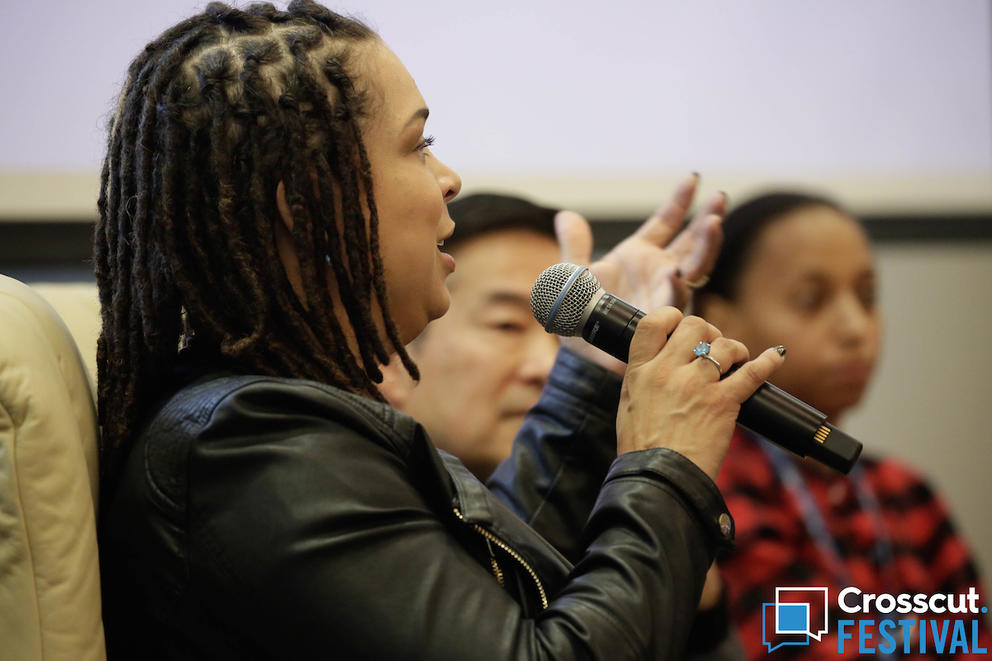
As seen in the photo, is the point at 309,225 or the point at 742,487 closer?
the point at 309,225

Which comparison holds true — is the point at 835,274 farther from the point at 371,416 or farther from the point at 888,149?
the point at 371,416

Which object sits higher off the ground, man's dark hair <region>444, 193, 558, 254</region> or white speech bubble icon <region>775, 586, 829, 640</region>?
man's dark hair <region>444, 193, 558, 254</region>

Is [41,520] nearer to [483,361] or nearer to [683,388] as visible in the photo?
[683,388]

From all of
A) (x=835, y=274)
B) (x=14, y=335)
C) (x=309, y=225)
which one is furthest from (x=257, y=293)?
(x=835, y=274)

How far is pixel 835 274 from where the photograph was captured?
1.91 m

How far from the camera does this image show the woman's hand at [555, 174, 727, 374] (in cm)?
133

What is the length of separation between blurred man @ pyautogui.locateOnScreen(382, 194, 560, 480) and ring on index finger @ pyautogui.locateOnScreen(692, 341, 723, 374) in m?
0.67

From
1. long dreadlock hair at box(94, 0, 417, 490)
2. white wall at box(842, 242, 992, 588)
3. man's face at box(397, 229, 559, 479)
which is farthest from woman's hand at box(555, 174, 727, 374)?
white wall at box(842, 242, 992, 588)

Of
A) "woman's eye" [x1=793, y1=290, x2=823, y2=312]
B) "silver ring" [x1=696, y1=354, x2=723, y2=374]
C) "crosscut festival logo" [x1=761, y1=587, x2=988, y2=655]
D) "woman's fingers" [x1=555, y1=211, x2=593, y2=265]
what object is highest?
"silver ring" [x1=696, y1=354, x2=723, y2=374]

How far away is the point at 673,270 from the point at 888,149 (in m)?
1.20

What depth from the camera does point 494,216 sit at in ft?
5.47

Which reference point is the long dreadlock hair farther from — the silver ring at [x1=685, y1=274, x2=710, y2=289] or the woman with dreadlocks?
the silver ring at [x1=685, y1=274, x2=710, y2=289]


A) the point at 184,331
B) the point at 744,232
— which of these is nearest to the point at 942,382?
the point at 744,232

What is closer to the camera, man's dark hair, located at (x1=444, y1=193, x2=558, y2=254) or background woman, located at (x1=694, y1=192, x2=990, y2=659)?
man's dark hair, located at (x1=444, y1=193, x2=558, y2=254)
